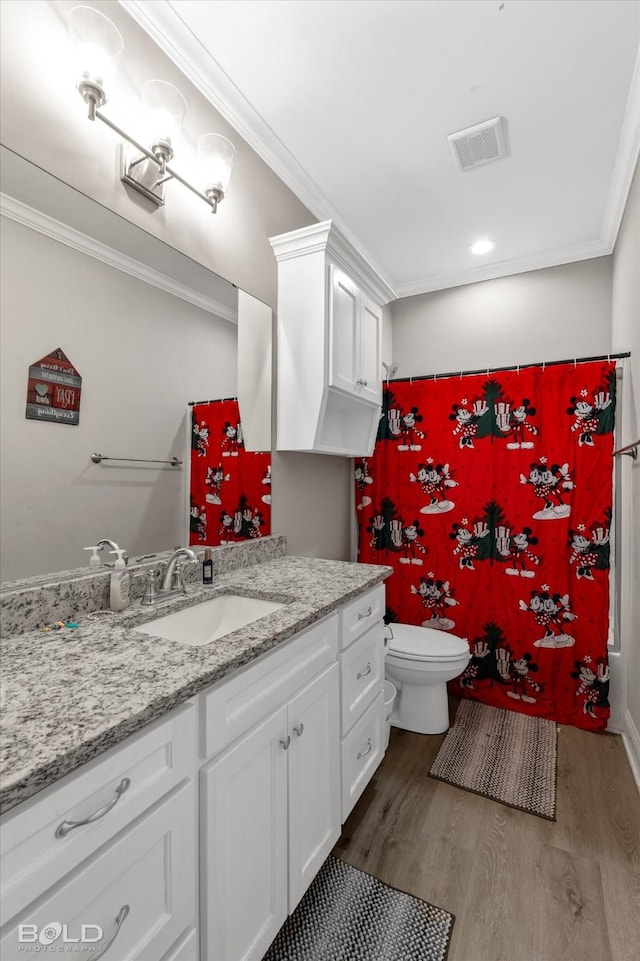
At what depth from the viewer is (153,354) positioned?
4.59 ft

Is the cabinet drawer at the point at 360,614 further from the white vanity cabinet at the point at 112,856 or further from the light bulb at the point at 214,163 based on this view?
the light bulb at the point at 214,163

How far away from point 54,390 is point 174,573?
0.65 m

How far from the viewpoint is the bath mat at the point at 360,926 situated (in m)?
1.19

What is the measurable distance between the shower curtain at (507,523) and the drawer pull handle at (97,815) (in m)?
2.16

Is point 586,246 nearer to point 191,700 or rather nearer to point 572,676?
point 572,676

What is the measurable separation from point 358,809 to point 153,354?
5.98ft

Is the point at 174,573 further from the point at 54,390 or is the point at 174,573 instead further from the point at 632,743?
the point at 632,743

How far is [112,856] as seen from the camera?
0.68m

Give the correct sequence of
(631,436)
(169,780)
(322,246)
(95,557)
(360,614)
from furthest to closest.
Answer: (631,436), (322,246), (360,614), (95,557), (169,780)

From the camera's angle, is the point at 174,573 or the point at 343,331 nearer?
the point at 174,573

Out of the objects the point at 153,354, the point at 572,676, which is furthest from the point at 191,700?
the point at 572,676

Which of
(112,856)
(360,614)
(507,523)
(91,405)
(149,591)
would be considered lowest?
(112,856)

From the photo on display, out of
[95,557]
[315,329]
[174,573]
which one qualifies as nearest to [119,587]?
[95,557]

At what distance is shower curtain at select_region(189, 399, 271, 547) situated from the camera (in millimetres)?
1575
